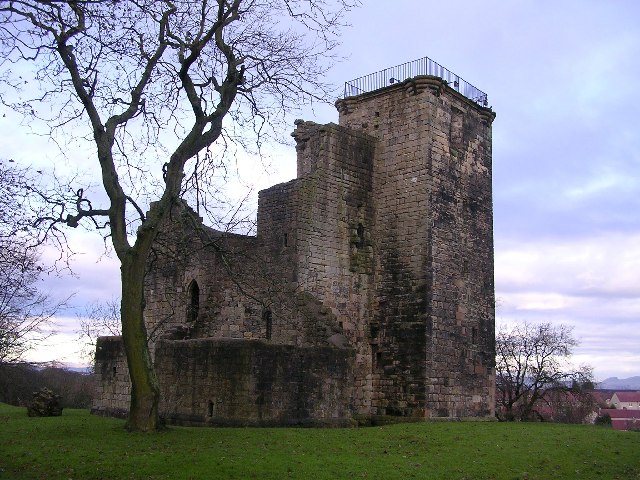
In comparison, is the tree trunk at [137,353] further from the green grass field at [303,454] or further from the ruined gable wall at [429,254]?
the ruined gable wall at [429,254]

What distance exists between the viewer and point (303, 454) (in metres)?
12.7

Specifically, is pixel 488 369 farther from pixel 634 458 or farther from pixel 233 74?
pixel 233 74

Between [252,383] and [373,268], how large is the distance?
6927 millimetres

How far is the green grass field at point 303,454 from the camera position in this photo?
→ 11.3 metres

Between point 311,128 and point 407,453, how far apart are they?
1138 cm

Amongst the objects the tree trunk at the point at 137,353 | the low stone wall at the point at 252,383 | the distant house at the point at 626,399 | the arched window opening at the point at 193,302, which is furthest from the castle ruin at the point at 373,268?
the distant house at the point at 626,399

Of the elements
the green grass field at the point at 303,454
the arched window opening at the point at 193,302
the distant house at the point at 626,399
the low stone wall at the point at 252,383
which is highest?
the arched window opening at the point at 193,302

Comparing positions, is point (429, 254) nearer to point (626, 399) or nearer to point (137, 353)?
point (137, 353)

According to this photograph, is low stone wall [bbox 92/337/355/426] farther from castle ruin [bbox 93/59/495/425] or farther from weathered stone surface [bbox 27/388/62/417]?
weathered stone surface [bbox 27/388/62/417]

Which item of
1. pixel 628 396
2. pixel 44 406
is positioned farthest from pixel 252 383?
pixel 628 396

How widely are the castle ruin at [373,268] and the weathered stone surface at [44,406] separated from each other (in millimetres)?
1263

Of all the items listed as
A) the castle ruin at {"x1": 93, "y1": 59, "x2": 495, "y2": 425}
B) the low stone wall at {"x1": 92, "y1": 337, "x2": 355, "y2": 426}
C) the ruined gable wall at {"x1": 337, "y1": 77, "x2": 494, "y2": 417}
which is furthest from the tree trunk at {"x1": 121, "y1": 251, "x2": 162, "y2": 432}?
the ruined gable wall at {"x1": 337, "y1": 77, "x2": 494, "y2": 417}

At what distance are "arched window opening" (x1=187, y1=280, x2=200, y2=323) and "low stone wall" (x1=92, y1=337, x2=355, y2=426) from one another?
11.9ft

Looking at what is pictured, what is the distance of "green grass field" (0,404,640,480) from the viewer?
11320mm
